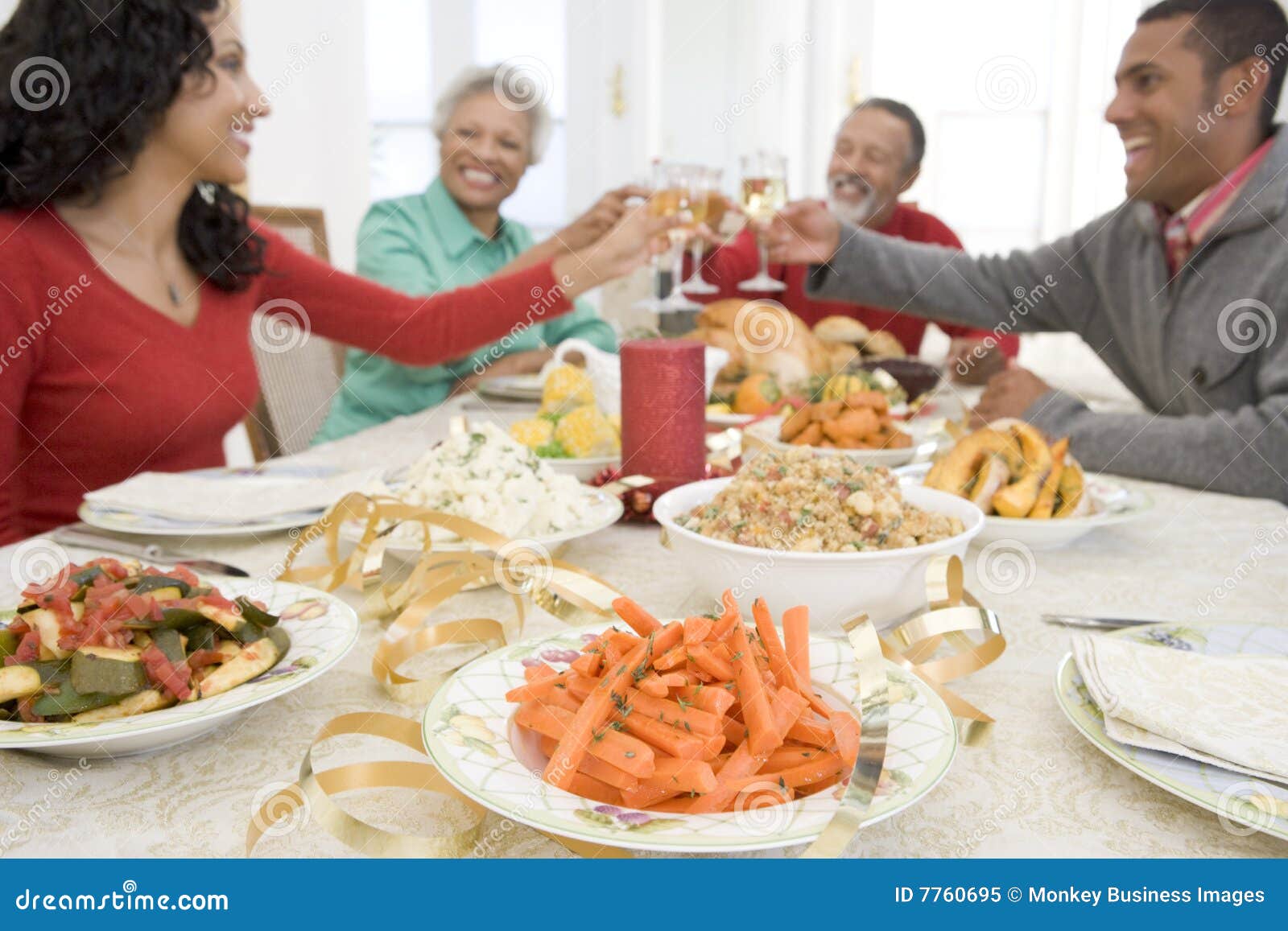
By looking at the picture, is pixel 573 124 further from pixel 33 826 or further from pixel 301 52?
pixel 33 826

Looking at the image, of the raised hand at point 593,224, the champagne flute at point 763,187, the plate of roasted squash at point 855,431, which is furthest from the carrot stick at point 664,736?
the raised hand at point 593,224

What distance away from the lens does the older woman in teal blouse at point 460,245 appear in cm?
292

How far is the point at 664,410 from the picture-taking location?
133 centimetres

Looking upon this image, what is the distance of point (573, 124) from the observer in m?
5.91

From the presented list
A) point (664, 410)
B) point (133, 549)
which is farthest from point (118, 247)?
point (664, 410)

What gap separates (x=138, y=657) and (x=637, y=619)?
364 millimetres

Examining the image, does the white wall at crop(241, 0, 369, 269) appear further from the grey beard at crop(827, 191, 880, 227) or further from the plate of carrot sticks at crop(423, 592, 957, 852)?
the plate of carrot sticks at crop(423, 592, 957, 852)

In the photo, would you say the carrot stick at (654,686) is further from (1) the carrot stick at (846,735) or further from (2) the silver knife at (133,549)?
(2) the silver knife at (133,549)

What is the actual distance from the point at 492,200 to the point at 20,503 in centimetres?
200

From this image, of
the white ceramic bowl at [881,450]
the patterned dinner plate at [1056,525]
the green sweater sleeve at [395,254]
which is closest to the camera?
the patterned dinner plate at [1056,525]

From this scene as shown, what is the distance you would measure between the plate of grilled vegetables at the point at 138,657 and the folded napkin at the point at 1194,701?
58cm

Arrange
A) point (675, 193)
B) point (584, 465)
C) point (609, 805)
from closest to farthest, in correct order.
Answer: point (609, 805), point (584, 465), point (675, 193)

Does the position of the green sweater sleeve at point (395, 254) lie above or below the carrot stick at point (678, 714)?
above

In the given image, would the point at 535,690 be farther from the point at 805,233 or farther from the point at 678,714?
the point at 805,233
